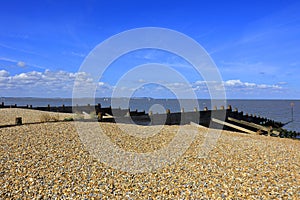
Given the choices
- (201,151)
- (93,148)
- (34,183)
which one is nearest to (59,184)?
(34,183)

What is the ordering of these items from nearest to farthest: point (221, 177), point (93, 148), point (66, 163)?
1. point (221, 177)
2. point (66, 163)
3. point (93, 148)

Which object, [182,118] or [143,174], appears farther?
[182,118]

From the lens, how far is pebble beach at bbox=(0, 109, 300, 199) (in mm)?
5008

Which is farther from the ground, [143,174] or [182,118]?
[182,118]

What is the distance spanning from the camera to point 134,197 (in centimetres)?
484

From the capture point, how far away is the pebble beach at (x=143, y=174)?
501cm

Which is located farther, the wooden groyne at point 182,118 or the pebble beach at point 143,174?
the wooden groyne at point 182,118

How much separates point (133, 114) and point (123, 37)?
29.7 feet

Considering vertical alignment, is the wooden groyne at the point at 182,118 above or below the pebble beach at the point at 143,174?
above

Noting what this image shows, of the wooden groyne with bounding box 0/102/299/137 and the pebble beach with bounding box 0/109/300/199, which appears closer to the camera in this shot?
the pebble beach with bounding box 0/109/300/199

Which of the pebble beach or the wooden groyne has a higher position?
the wooden groyne

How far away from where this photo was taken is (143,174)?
6.09 metres

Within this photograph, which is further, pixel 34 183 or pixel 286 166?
pixel 286 166

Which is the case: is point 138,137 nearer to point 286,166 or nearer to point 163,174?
point 163,174
